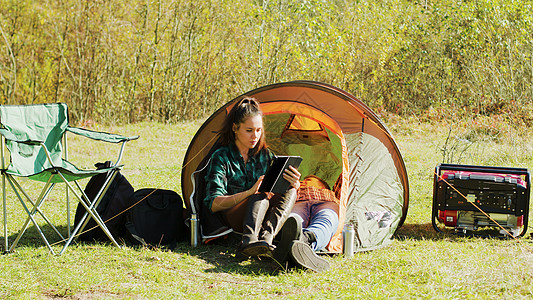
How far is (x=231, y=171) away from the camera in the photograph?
11.3 ft

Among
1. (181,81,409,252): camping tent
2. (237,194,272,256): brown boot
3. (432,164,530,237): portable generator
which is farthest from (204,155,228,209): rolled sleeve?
(432,164,530,237): portable generator

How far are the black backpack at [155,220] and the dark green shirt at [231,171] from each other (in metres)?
0.34

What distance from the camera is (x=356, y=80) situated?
416 inches

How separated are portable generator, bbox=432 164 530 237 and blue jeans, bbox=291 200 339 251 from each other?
2.57ft

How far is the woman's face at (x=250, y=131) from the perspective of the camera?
333 cm

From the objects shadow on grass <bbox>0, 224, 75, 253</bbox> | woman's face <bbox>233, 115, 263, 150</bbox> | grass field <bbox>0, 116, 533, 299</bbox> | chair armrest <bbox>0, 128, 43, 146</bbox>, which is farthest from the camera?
shadow on grass <bbox>0, 224, 75, 253</bbox>

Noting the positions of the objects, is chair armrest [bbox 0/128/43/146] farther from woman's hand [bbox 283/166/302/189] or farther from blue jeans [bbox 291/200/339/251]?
blue jeans [bbox 291/200/339/251]

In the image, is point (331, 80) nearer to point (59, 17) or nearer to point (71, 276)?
point (59, 17)

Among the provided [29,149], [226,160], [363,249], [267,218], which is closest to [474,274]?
[363,249]

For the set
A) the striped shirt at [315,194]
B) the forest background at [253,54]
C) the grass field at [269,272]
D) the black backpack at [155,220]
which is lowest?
the grass field at [269,272]

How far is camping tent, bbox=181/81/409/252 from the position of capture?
3.54 meters

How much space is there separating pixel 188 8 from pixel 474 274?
7.42 metres

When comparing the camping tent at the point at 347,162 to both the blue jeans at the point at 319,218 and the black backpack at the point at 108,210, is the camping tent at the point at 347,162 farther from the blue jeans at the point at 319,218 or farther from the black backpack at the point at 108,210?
the black backpack at the point at 108,210

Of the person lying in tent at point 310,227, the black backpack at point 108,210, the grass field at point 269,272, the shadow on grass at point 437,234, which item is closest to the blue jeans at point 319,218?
the person lying in tent at point 310,227
